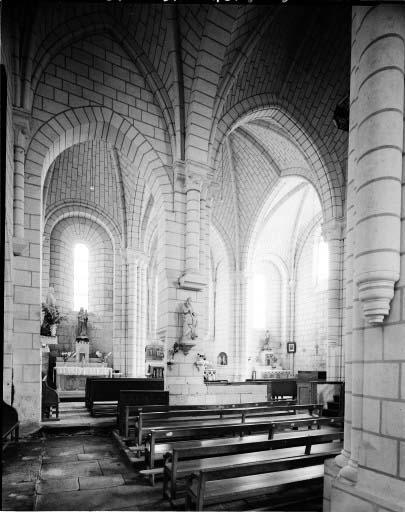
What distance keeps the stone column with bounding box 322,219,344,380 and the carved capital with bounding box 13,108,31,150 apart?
8914mm

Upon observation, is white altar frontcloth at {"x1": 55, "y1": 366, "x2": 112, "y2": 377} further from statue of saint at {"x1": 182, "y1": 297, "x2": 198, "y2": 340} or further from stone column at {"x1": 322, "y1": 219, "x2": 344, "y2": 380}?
stone column at {"x1": 322, "y1": 219, "x2": 344, "y2": 380}

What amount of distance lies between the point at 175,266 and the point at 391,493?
25.5ft

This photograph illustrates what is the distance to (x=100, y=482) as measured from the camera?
5.37m

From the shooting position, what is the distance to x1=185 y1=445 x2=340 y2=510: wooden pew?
12.0 ft

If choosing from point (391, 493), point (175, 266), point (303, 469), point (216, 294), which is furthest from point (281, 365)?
point (391, 493)

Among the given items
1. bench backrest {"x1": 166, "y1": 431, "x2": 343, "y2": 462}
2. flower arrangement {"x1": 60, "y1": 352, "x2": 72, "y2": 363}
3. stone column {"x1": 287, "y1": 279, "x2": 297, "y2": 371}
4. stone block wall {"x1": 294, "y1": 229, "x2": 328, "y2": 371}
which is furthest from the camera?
stone column {"x1": 287, "y1": 279, "x2": 297, "y2": 371}

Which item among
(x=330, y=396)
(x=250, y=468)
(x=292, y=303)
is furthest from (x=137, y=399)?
(x=292, y=303)

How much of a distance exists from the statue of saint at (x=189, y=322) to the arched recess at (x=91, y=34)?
12.5 ft

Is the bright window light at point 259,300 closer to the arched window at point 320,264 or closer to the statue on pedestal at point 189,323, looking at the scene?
the arched window at point 320,264

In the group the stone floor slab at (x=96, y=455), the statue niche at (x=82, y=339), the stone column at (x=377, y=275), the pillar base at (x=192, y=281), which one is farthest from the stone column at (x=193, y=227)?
Answer: the statue niche at (x=82, y=339)

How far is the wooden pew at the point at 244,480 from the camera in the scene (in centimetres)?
366

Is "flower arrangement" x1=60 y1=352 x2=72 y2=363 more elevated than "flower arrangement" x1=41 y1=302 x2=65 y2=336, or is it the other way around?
"flower arrangement" x1=41 y1=302 x2=65 y2=336

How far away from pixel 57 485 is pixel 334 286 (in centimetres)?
990

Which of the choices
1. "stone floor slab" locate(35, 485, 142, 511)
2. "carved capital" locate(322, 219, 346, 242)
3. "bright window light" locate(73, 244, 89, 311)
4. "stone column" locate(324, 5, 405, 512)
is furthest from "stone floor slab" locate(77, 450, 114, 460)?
"bright window light" locate(73, 244, 89, 311)
